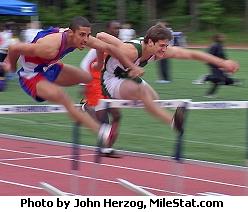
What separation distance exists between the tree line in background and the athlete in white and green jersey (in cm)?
3963

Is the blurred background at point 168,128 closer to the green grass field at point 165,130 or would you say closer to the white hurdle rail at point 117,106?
the green grass field at point 165,130

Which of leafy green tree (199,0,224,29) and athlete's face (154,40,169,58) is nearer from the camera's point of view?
athlete's face (154,40,169,58)

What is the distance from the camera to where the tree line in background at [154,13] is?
1928 inches

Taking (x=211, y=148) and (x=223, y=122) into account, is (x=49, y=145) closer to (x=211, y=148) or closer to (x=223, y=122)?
(x=211, y=148)

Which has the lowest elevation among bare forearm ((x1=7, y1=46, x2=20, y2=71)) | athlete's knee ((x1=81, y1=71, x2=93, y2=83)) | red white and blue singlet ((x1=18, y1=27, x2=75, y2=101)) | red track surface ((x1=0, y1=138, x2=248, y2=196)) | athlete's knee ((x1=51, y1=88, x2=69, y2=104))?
red track surface ((x1=0, y1=138, x2=248, y2=196))

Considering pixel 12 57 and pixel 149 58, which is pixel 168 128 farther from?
pixel 12 57

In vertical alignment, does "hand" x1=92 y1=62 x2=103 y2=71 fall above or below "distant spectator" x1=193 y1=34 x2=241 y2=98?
above

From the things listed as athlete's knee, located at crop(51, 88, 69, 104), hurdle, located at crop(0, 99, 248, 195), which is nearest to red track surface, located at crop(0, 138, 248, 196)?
hurdle, located at crop(0, 99, 248, 195)

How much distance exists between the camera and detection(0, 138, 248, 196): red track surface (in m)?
8.50

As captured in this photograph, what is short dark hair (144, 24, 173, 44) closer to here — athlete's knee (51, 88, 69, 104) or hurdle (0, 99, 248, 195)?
hurdle (0, 99, 248, 195)

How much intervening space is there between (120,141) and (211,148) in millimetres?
1466

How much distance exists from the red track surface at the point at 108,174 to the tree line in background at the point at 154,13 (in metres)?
38.5

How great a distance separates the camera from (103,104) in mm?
7887
